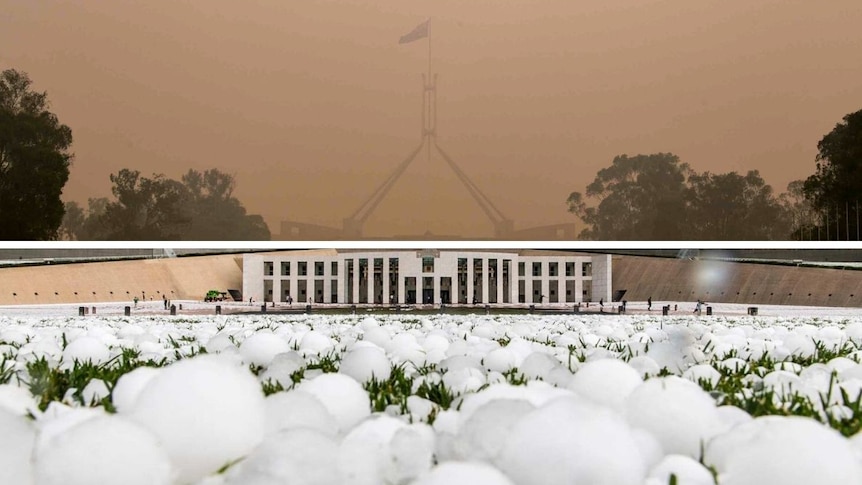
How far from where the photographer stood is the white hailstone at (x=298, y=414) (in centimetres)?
157

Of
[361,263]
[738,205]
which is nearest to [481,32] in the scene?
[361,263]

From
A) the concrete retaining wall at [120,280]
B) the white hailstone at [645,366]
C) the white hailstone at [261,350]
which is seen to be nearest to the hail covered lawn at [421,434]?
the white hailstone at [645,366]

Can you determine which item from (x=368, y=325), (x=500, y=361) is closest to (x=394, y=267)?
(x=368, y=325)

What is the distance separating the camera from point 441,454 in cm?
147

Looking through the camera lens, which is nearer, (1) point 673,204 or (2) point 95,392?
(2) point 95,392

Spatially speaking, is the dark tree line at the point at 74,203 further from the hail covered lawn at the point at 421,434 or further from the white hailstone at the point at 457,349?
the hail covered lawn at the point at 421,434

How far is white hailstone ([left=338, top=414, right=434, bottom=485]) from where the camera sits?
122 centimetres

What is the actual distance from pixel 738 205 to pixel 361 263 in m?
40.7

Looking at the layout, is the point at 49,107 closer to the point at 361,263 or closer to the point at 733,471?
the point at 361,263

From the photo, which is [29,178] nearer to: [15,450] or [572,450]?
[15,450]

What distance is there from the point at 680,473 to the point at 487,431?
356 mm

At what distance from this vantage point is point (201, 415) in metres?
1.35

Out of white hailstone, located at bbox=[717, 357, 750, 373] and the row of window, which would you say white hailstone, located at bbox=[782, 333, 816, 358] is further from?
the row of window

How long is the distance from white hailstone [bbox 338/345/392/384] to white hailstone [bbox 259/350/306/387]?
0.61 ft
